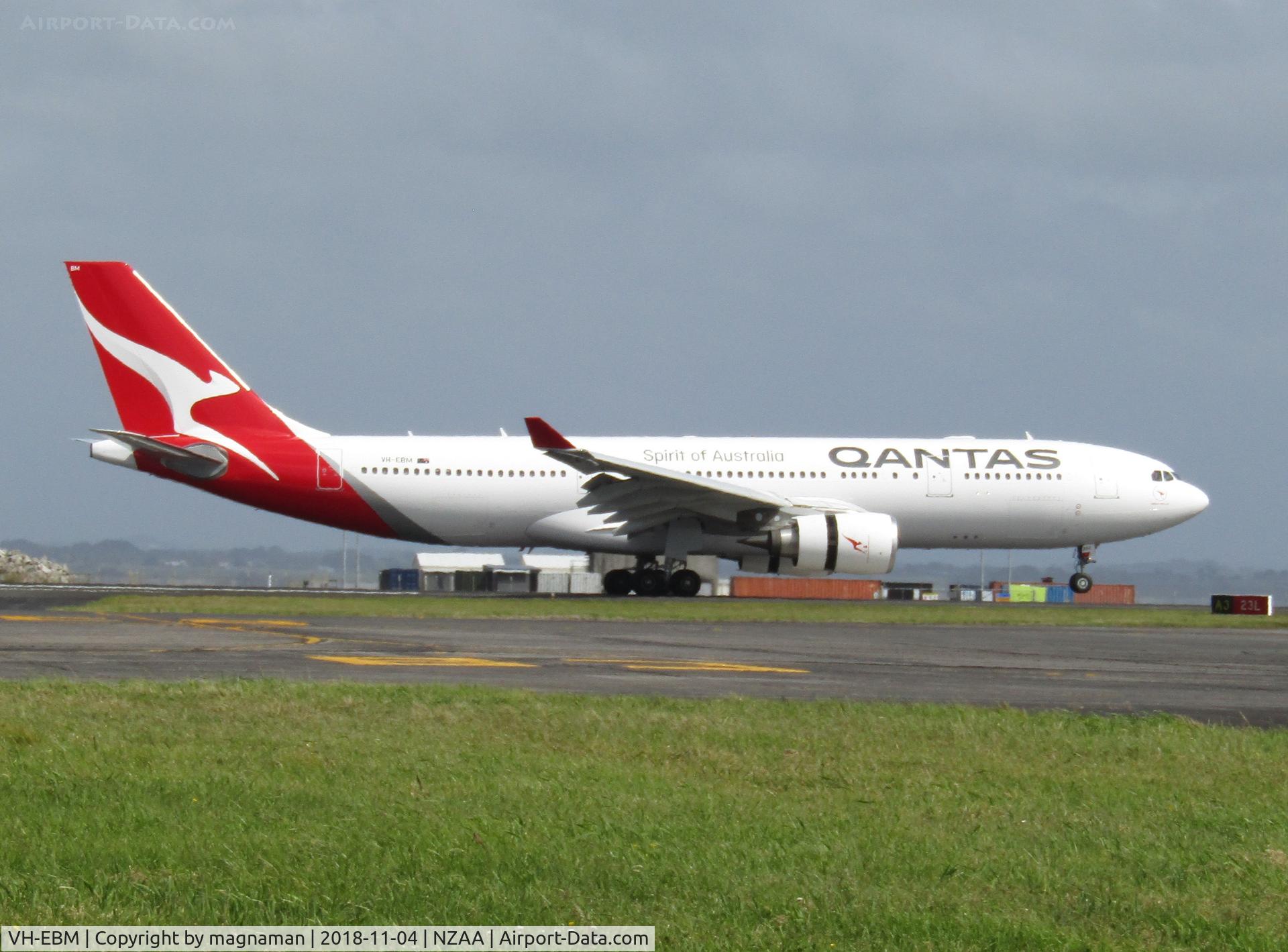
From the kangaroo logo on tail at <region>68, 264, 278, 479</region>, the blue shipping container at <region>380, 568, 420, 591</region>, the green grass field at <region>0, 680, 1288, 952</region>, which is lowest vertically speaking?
the green grass field at <region>0, 680, 1288, 952</region>

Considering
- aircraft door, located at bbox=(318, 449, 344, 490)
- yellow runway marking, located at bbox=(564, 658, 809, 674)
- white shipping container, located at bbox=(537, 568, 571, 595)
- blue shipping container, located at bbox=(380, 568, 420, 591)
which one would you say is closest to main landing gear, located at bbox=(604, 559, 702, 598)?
aircraft door, located at bbox=(318, 449, 344, 490)

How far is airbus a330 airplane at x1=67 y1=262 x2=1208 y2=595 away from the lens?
31.7 meters

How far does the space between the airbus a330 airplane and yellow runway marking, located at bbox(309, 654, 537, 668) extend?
47.9 ft

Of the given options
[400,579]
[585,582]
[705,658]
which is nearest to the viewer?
[705,658]

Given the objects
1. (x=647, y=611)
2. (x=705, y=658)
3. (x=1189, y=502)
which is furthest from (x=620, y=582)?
(x=705, y=658)

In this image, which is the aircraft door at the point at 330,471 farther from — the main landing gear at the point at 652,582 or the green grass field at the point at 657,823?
the green grass field at the point at 657,823

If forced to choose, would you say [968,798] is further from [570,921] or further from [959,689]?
[959,689]

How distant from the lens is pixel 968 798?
7695 millimetres

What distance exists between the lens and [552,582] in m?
57.2

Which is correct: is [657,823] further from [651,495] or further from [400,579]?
[400,579]

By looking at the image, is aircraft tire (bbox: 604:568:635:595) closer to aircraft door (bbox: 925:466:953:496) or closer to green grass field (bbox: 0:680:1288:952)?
aircraft door (bbox: 925:466:953:496)

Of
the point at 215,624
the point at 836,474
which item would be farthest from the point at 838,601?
the point at 215,624

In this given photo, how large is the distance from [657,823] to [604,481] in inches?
972

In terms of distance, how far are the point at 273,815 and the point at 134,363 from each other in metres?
28.0
